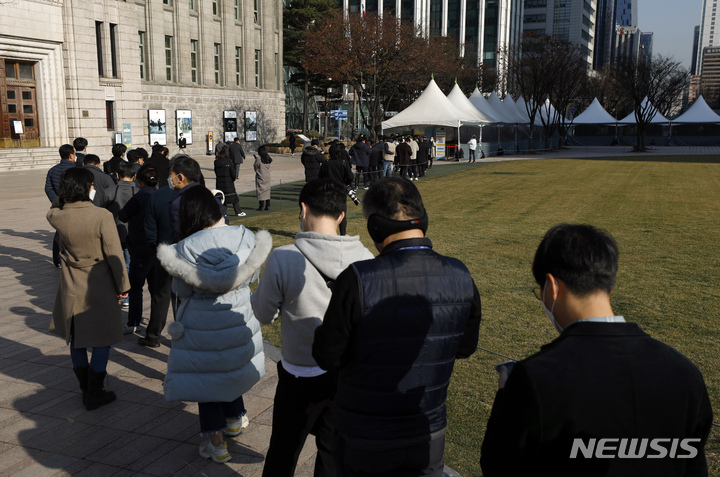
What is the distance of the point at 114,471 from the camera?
3959 millimetres

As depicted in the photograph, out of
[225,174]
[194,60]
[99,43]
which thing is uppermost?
[194,60]

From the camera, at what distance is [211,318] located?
3.90 meters

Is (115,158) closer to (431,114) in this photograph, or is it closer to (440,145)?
(431,114)

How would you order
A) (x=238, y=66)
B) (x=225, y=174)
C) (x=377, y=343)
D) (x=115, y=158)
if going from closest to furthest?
(x=377, y=343) < (x=115, y=158) < (x=225, y=174) < (x=238, y=66)

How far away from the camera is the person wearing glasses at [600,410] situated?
1.63 m

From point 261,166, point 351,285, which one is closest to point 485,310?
point 351,285

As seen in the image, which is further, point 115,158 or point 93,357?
point 115,158

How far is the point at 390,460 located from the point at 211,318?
187 centimetres

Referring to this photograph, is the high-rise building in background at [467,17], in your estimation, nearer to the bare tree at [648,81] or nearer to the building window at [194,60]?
the bare tree at [648,81]

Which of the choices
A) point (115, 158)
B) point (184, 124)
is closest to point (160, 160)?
point (115, 158)

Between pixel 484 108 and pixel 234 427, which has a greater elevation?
pixel 484 108

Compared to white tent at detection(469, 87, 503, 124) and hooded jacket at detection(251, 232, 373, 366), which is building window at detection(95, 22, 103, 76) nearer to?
white tent at detection(469, 87, 503, 124)

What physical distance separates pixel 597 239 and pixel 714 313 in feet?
21.6

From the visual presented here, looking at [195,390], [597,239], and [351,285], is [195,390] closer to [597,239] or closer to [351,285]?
[351,285]
